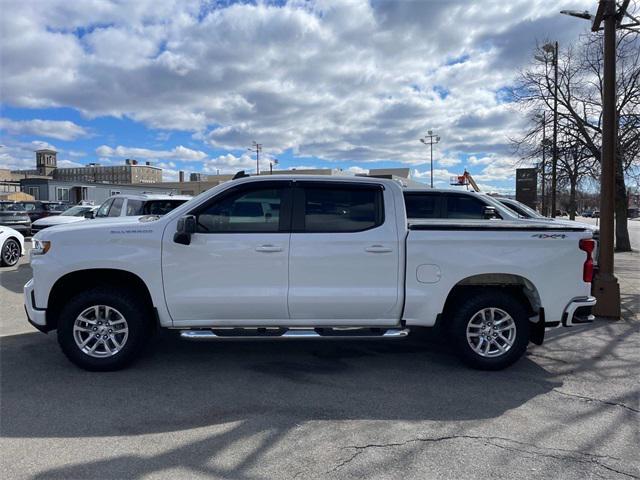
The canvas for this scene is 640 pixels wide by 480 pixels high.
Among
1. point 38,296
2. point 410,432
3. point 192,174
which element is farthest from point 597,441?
point 192,174

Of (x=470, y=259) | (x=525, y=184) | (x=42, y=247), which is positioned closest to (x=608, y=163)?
(x=470, y=259)

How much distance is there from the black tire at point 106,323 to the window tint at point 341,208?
1.91 metres

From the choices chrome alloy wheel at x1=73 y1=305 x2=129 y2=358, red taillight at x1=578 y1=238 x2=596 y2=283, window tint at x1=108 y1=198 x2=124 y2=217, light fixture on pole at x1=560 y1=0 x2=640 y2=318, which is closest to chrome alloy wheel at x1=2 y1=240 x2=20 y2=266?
window tint at x1=108 y1=198 x2=124 y2=217

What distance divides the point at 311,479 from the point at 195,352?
2.86 metres

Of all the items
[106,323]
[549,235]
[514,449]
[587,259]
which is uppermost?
[549,235]

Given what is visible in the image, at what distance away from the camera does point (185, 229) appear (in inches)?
182

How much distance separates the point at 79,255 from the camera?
15.5ft

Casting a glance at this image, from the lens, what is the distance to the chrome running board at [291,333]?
15.6 feet

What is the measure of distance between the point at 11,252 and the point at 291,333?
35.4 ft

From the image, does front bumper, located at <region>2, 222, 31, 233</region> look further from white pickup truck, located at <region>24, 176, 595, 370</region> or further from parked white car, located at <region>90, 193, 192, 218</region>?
white pickup truck, located at <region>24, 176, 595, 370</region>

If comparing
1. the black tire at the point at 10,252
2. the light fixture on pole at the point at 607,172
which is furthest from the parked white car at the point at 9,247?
the light fixture on pole at the point at 607,172

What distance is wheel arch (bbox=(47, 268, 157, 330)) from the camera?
4863 millimetres

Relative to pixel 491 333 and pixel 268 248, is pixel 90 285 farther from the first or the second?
pixel 491 333

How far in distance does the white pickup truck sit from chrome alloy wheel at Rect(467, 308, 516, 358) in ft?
0.04
